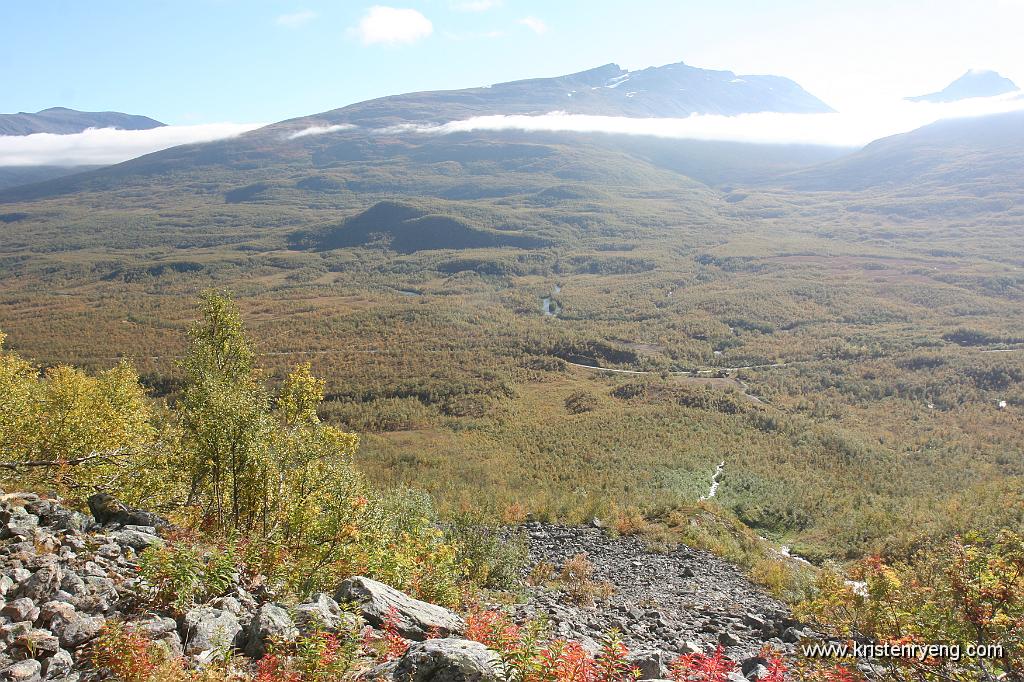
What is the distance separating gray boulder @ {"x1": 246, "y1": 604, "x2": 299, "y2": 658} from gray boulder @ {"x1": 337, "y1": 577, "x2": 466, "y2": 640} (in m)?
1.23

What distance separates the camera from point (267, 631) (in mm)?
7746

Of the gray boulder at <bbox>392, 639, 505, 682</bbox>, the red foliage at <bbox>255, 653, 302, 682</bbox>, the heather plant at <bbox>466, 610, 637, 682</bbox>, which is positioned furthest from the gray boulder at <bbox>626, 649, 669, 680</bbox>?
the red foliage at <bbox>255, 653, 302, 682</bbox>

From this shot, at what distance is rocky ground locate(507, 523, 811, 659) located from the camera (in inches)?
508

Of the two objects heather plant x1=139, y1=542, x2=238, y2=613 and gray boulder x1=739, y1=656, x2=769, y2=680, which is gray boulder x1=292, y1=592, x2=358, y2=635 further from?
gray boulder x1=739, y1=656, x2=769, y2=680

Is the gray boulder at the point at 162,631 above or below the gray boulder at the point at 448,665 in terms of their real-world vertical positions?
above

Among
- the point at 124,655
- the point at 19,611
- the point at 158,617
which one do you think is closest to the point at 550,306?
the point at 158,617

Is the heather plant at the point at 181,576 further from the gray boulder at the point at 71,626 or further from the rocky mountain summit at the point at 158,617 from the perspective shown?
the gray boulder at the point at 71,626

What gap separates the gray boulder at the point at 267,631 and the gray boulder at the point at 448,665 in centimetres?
151

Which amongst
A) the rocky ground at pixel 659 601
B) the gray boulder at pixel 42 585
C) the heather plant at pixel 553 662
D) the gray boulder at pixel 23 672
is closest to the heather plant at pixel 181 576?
the gray boulder at pixel 42 585

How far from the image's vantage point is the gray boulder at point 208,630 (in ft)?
24.0

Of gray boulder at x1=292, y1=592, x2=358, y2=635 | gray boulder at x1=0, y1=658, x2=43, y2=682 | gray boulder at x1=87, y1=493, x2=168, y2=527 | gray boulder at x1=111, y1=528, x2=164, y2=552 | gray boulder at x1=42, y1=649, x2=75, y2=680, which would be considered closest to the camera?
gray boulder at x1=0, y1=658, x2=43, y2=682

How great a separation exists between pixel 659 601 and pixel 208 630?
39.8ft

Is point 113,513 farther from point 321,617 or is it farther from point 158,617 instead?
point 321,617

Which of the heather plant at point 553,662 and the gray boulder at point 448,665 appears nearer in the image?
the heather plant at point 553,662
